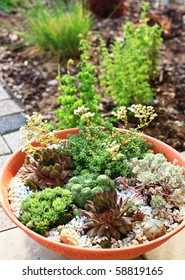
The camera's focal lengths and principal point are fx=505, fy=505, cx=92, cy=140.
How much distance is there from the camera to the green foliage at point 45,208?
2387mm

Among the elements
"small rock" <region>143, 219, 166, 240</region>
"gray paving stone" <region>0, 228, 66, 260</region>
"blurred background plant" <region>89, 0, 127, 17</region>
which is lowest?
"gray paving stone" <region>0, 228, 66, 260</region>

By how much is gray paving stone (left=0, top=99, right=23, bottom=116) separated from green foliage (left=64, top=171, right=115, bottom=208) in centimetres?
140

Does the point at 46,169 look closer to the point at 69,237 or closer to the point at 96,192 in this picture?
the point at 96,192

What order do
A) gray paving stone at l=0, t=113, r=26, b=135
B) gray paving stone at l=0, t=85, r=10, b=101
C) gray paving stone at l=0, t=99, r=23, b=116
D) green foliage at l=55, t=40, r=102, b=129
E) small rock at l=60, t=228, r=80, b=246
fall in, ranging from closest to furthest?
small rock at l=60, t=228, r=80, b=246 → green foliage at l=55, t=40, r=102, b=129 → gray paving stone at l=0, t=113, r=26, b=135 → gray paving stone at l=0, t=99, r=23, b=116 → gray paving stone at l=0, t=85, r=10, b=101

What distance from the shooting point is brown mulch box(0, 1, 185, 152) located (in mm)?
3670

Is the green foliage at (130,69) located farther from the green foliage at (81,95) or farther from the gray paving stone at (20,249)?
the gray paving stone at (20,249)

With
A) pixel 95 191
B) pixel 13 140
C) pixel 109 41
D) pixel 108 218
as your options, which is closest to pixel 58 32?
pixel 109 41

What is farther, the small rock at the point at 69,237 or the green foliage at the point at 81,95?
the green foliage at the point at 81,95

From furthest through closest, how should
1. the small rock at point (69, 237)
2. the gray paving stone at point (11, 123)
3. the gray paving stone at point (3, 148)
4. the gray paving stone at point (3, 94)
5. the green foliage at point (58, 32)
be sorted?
the green foliage at point (58, 32) < the gray paving stone at point (3, 94) < the gray paving stone at point (11, 123) < the gray paving stone at point (3, 148) < the small rock at point (69, 237)

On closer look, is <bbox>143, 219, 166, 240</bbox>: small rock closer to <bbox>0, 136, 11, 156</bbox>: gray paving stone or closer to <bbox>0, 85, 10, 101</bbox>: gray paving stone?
<bbox>0, 136, 11, 156</bbox>: gray paving stone

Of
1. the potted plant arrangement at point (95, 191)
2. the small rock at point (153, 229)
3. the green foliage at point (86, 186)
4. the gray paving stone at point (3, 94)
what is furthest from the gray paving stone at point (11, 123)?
the small rock at point (153, 229)

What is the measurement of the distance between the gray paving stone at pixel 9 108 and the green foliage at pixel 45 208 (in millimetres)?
1423

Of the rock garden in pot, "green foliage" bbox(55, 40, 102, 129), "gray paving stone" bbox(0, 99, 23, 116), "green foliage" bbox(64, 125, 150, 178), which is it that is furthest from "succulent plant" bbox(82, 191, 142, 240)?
"gray paving stone" bbox(0, 99, 23, 116)

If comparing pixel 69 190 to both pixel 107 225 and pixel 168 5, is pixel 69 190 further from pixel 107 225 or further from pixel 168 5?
pixel 168 5
